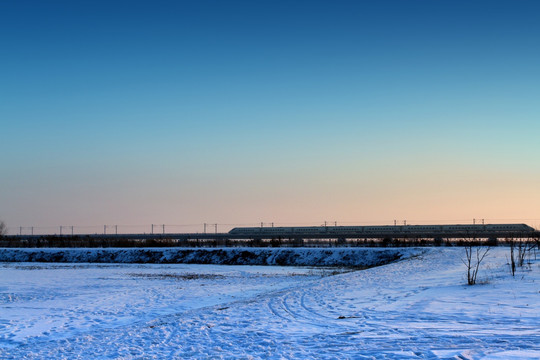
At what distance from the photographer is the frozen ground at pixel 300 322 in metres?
9.18

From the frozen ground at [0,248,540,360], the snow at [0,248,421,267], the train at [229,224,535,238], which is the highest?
the train at [229,224,535,238]

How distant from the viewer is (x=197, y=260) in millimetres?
47125

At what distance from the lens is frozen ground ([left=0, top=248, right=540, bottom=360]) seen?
30.1 feet

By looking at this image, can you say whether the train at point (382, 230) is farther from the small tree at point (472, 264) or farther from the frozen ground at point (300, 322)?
the frozen ground at point (300, 322)

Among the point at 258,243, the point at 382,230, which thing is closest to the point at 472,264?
the point at 258,243

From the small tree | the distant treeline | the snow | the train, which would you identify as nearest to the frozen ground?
the small tree

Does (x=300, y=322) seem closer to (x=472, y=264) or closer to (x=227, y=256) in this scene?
(x=472, y=264)

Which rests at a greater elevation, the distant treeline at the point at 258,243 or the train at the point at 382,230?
the train at the point at 382,230

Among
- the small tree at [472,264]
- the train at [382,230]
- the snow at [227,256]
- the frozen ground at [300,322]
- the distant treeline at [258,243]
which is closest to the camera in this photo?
the frozen ground at [300,322]

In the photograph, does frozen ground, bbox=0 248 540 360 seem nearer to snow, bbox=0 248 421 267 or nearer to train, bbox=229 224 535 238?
snow, bbox=0 248 421 267

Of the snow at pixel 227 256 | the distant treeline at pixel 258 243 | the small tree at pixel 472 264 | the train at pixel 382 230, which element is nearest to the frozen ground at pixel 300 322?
the small tree at pixel 472 264

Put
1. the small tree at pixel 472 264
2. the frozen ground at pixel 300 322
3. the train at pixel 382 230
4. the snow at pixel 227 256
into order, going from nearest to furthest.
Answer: the frozen ground at pixel 300 322, the small tree at pixel 472 264, the snow at pixel 227 256, the train at pixel 382 230

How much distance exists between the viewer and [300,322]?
1210 cm

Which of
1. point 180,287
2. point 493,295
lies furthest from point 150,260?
point 493,295
